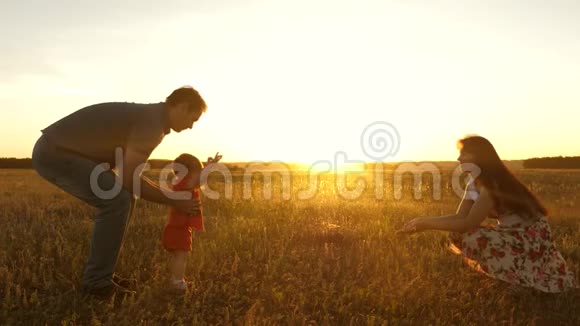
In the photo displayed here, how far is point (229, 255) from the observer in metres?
5.86

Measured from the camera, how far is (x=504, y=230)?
17.3ft

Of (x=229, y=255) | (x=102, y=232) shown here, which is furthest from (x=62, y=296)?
(x=229, y=255)

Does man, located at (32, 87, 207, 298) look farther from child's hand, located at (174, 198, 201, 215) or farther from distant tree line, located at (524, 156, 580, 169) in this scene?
distant tree line, located at (524, 156, 580, 169)

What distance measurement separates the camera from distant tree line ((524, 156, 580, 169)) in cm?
6581

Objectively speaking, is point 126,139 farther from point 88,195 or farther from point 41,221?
point 41,221

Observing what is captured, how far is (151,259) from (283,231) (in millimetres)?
2260

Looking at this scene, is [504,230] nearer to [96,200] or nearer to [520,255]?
[520,255]

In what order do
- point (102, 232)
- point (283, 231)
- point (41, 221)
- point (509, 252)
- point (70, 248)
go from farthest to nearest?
point (41, 221) < point (283, 231) < point (70, 248) < point (509, 252) < point (102, 232)

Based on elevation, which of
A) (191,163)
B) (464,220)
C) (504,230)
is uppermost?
(191,163)

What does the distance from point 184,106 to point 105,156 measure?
0.94 m

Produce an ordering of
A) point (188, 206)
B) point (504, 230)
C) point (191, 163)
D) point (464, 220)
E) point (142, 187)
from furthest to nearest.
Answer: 1. point (504, 230)
2. point (464, 220)
3. point (191, 163)
4. point (188, 206)
5. point (142, 187)

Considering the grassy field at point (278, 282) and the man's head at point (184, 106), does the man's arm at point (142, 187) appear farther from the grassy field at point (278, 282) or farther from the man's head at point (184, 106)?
the grassy field at point (278, 282)

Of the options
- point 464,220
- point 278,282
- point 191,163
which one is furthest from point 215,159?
point 464,220

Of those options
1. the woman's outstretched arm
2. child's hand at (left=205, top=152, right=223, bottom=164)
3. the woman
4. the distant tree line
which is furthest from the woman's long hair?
A: the distant tree line
